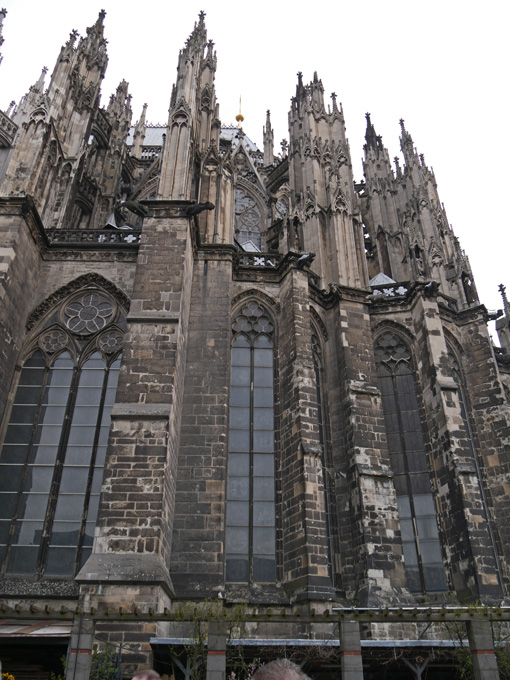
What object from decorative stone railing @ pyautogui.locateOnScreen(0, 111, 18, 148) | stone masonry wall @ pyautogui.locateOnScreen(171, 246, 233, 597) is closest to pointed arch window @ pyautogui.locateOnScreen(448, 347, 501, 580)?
stone masonry wall @ pyautogui.locateOnScreen(171, 246, 233, 597)

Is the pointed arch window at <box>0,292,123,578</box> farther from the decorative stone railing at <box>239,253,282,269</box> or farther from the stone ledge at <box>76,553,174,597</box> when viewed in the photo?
the decorative stone railing at <box>239,253,282,269</box>

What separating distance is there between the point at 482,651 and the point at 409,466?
790 centimetres

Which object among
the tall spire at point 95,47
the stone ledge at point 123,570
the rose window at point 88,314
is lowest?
the stone ledge at point 123,570

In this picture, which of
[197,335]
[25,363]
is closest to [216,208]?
[197,335]

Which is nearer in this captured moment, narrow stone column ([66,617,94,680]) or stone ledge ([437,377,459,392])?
narrow stone column ([66,617,94,680])

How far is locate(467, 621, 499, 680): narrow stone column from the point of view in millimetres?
7317

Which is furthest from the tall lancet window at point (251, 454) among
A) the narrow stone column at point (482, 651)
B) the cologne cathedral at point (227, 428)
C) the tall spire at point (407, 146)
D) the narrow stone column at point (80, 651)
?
the tall spire at point (407, 146)

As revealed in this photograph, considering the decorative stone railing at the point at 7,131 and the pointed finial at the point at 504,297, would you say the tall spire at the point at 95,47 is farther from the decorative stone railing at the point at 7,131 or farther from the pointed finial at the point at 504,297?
the pointed finial at the point at 504,297

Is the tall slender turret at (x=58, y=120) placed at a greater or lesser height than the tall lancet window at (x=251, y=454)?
greater

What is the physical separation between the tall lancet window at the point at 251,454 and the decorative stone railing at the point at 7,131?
42.2ft

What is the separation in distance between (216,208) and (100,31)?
1157 centimetres

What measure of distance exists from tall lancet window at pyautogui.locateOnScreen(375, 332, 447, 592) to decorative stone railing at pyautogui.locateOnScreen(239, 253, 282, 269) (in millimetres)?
3956

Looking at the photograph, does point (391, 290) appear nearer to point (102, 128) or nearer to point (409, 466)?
point (409, 466)

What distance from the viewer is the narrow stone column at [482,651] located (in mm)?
7317
